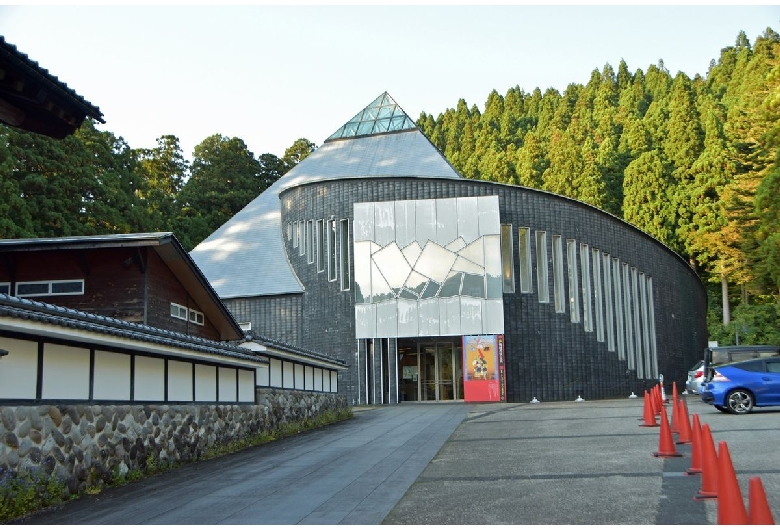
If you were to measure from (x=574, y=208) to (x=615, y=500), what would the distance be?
27.8 metres

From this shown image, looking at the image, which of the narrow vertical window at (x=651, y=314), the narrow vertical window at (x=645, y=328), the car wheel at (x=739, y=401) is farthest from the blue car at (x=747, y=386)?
the narrow vertical window at (x=651, y=314)

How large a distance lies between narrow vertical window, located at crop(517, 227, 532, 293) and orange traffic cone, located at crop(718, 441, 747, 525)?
27.3 meters

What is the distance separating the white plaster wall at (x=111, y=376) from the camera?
37.1 feet

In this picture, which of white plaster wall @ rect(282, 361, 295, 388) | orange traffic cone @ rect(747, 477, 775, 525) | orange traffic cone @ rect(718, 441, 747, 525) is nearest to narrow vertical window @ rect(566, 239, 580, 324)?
white plaster wall @ rect(282, 361, 295, 388)

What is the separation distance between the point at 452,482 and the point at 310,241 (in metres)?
26.7

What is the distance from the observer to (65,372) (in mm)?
10438

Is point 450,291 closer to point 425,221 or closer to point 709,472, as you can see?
point 425,221

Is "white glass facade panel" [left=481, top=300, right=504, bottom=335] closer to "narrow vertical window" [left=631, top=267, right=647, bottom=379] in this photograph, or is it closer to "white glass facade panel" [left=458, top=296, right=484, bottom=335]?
"white glass facade panel" [left=458, top=296, right=484, bottom=335]

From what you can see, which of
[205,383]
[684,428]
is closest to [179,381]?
[205,383]

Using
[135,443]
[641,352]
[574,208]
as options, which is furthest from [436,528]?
[641,352]

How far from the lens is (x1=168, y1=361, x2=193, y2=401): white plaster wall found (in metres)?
13.8

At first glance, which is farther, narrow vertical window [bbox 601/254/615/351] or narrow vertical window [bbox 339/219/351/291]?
narrow vertical window [bbox 601/254/615/351]

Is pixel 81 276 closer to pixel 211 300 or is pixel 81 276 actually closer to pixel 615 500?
pixel 211 300

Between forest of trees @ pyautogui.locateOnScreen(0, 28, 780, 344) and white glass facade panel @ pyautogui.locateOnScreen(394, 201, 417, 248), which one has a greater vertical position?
forest of trees @ pyautogui.locateOnScreen(0, 28, 780, 344)
